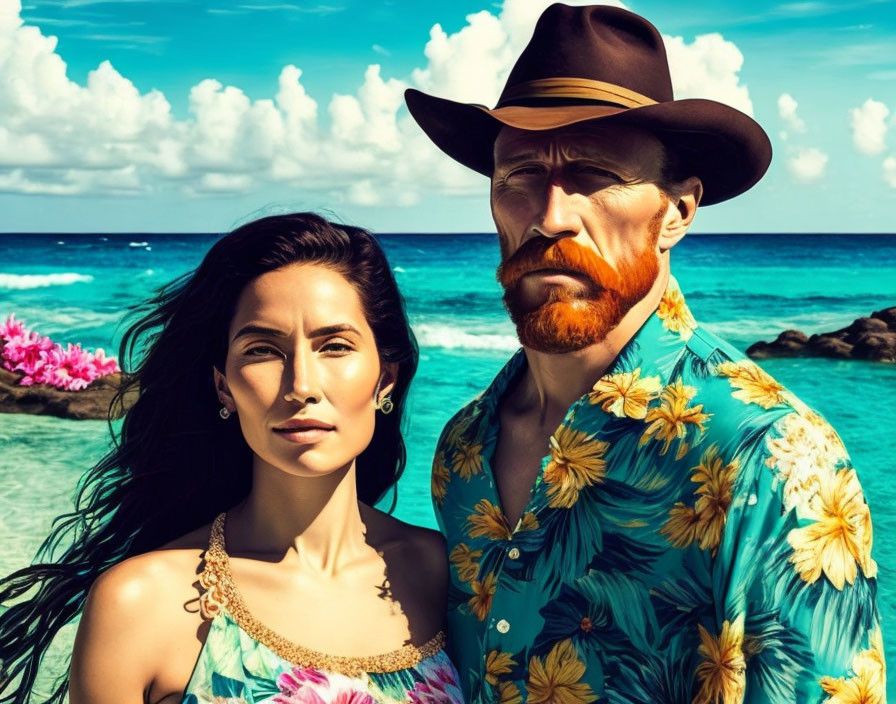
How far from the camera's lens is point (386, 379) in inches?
118

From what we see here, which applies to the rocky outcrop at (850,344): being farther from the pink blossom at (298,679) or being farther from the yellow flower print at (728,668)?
the pink blossom at (298,679)

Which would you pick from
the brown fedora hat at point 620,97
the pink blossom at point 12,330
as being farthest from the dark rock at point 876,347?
the brown fedora hat at point 620,97

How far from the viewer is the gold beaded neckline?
2635 mm

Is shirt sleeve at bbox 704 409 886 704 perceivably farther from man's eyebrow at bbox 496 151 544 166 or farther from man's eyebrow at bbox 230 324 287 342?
man's eyebrow at bbox 230 324 287 342

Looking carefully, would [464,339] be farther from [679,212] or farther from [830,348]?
[679,212]

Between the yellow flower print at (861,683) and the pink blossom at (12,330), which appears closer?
the yellow flower print at (861,683)

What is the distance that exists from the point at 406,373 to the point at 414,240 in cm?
5779

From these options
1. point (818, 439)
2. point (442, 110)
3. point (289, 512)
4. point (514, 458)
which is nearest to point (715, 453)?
point (818, 439)

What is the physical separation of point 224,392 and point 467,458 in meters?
0.72

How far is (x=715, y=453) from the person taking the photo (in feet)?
7.86

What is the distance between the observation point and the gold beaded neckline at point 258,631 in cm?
263

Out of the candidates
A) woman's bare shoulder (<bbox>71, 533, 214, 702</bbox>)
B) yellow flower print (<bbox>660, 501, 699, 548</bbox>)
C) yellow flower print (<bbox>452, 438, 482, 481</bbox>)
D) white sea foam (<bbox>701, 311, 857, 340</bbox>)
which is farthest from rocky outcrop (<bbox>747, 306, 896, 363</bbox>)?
woman's bare shoulder (<bbox>71, 533, 214, 702</bbox>)

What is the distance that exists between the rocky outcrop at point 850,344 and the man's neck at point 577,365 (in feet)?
62.1

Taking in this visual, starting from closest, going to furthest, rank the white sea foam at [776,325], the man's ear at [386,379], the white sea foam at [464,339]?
the man's ear at [386,379], the white sea foam at [464,339], the white sea foam at [776,325]
